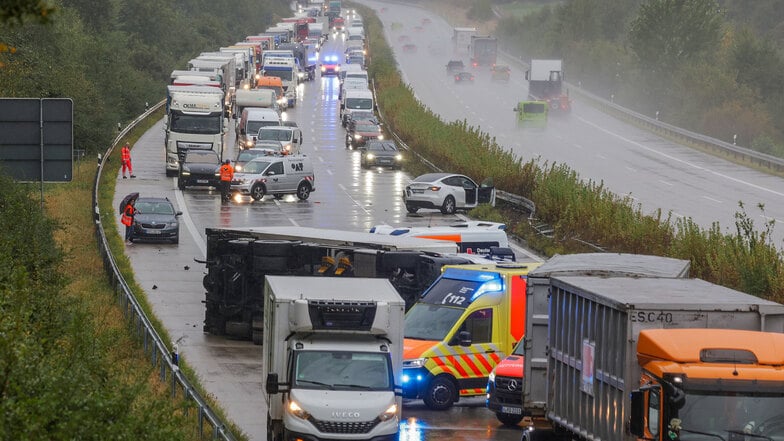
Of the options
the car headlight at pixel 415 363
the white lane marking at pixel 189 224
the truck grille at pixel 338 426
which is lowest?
the white lane marking at pixel 189 224

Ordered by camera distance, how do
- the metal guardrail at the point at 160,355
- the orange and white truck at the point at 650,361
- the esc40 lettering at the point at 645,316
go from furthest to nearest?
the metal guardrail at the point at 160,355
the esc40 lettering at the point at 645,316
the orange and white truck at the point at 650,361

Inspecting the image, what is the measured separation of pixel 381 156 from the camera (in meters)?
66.1

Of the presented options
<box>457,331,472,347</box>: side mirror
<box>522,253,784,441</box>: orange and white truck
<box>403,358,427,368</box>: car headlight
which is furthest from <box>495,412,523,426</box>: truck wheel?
<box>522,253,784,441</box>: orange and white truck

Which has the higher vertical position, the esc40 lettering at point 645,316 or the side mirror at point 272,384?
the esc40 lettering at point 645,316

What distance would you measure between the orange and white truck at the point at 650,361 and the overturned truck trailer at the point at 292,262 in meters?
8.31

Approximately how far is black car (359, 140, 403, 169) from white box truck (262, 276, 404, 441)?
156 feet

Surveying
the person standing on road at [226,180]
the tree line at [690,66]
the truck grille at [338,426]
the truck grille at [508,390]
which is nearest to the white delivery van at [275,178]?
the person standing on road at [226,180]

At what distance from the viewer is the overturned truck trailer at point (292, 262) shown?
86.3 feet

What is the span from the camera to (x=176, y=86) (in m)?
62.3

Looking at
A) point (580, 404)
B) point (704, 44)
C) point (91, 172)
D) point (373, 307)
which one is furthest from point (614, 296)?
point (704, 44)

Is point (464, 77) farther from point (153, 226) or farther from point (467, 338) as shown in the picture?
point (467, 338)

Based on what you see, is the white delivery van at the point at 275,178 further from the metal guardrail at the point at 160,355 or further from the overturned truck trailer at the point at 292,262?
the overturned truck trailer at the point at 292,262

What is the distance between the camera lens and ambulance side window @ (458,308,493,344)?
2255 cm

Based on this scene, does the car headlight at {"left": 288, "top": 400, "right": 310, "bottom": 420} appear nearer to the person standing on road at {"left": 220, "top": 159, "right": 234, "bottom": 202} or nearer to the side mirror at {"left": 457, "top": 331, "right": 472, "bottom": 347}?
the side mirror at {"left": 457, "top": 331, "right": 472, "bottom": 347}
